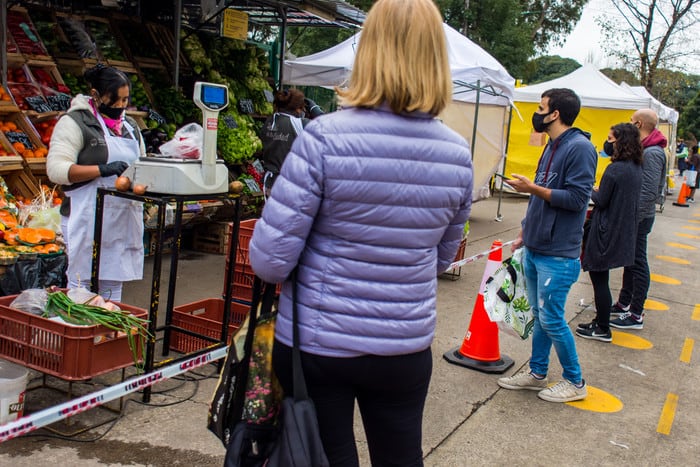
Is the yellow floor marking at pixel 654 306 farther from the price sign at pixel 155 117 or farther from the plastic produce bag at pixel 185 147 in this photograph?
the price sign at pixel 155 117

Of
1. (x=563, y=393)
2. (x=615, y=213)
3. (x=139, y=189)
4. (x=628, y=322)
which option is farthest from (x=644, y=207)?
(x=139, y=189)

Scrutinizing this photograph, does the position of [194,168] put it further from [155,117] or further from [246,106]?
[246,106]

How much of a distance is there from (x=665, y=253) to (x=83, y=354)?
33.2ft

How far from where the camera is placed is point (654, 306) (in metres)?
7.57

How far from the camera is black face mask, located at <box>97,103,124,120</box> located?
13.9ft

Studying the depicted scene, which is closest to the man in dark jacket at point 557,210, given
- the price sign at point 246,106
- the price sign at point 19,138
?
the price sign at point 19,138

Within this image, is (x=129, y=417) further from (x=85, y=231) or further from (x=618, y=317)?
(x=618, y=317)

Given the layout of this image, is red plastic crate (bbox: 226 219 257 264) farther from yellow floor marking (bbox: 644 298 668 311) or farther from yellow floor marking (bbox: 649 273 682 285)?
yellow floor marking (bbox: 649 273 682 285)

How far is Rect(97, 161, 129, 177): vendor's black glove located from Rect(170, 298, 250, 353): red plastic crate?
1060 mm

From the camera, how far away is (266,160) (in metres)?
7.16

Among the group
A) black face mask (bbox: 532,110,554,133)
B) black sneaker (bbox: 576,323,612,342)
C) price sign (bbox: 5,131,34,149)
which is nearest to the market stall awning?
price sign (bbox: 5,131,34,149)

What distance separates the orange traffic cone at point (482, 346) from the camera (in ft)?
16.5

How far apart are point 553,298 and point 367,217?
2709mm

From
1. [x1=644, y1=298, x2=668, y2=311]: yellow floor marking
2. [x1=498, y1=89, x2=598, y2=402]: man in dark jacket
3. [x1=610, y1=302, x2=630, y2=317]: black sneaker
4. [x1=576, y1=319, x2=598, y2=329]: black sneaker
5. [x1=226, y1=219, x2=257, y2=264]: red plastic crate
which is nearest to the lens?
[x1=498, y1=89, x2=598, y2=402]: man in dark jacket
